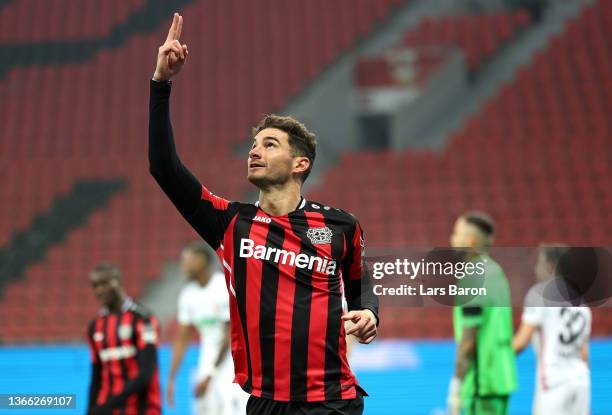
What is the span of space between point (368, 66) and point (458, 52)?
1.95m

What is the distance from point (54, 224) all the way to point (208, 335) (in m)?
9.88

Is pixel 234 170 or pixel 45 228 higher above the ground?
pixel 234 170

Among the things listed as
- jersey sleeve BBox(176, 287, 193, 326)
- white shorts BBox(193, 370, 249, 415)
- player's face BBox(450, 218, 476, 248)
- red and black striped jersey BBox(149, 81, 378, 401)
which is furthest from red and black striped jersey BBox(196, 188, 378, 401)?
jersey sleeve BBox(176, 287, 193, 326)

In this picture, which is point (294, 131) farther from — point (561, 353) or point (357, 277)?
point (561, 353)

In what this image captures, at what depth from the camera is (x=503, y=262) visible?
342cm

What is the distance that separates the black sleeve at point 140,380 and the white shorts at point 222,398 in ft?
3.57

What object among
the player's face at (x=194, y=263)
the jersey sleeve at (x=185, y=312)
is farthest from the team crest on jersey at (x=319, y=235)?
the jersey sleeve at (x=185, y=312)

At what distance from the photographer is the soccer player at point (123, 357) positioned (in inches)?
198

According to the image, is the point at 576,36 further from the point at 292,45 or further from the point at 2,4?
the point at 2,4

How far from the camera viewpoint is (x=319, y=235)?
296 centimetres

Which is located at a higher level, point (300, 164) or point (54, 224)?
point (54, 224)

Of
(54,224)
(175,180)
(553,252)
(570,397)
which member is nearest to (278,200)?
(175,180)

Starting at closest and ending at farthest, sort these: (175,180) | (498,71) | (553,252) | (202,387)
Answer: (175,180) < (553,252) < (202,387) < (498,71)

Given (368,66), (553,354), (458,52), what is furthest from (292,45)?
(553,354)
